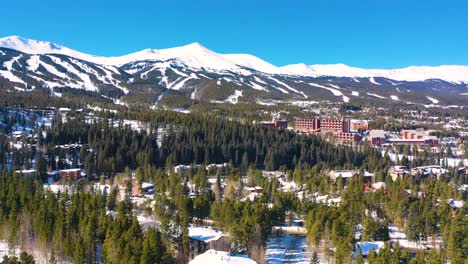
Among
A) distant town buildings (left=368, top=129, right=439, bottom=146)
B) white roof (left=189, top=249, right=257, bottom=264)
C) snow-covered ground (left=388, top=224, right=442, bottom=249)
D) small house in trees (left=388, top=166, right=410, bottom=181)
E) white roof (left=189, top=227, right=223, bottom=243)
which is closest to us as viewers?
white roof (left=189, top=249, right=257, bottom=264)

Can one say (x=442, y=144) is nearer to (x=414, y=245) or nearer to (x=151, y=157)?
(x=151, y=157)

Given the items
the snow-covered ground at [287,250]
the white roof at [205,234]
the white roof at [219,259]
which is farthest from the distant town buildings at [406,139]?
the white roof at [219,259]

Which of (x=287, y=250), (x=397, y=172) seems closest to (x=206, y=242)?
(x=287, y=250)

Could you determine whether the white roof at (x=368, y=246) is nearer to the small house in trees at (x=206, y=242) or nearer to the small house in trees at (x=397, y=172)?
the small house in trees at (x=206, y=242)

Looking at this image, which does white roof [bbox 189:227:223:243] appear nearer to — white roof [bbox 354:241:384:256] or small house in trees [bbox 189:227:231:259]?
small house in trees [bbox 189:227:231:259]

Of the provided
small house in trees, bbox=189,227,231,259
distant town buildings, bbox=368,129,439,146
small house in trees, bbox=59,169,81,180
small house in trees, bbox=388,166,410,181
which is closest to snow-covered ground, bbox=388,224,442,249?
small house in trees, bbox=189,227,231,259

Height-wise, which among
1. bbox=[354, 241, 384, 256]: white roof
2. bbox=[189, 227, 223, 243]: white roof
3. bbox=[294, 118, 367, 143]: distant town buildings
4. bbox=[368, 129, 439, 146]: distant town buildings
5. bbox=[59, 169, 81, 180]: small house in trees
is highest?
bbox=[294, 118, 367, 143]: distant town buildings

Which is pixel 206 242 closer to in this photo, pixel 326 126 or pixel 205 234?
pixel 205 234
